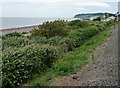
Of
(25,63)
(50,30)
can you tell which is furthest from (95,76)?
(50,30)

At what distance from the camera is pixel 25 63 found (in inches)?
535

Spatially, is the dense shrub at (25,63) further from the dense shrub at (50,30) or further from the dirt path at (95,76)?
the dense shrub at (50,30)

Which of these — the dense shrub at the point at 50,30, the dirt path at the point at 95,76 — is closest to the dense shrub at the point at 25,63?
the dirt path at the point at 95,76

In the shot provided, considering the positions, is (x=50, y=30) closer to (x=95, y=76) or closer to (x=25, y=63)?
(x=25, y=63)

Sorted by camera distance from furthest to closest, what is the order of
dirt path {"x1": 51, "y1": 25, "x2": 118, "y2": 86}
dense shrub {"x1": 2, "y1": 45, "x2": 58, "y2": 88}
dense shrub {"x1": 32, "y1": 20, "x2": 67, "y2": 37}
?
dense shrub {"x1": 32, "y1": 20, "x2": 67, "y2": 37} → dense shrub {"x1": 2, "y1": 45, "x2": 58, "y2": 88} → dirt path {"x1": 51, "y1": 25, "x2": 118, "y2": 86}

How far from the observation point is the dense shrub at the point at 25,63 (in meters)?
12.3

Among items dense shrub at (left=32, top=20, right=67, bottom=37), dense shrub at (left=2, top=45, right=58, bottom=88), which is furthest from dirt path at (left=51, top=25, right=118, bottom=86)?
A: dense shrub at (left=32, top=20, right=67, bottom=37)

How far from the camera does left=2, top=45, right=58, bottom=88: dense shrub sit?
12.3m

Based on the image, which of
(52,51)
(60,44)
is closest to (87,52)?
(60,44)

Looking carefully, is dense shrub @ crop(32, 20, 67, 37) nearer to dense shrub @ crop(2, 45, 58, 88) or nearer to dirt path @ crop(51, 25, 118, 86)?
dense shrub @ crop(2, 45, 58, 88)

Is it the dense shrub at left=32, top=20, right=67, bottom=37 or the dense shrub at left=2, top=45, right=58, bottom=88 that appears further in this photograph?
the dense shrub at left=32, top=20, right=67, bottom=37

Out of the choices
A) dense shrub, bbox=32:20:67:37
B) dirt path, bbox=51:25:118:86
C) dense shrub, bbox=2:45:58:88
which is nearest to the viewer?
dirt path, bbox=51:25:118:86

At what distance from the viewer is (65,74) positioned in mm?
13523

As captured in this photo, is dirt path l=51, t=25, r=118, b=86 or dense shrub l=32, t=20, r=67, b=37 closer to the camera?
dirt path l=51, t=25, r=118, b=86
